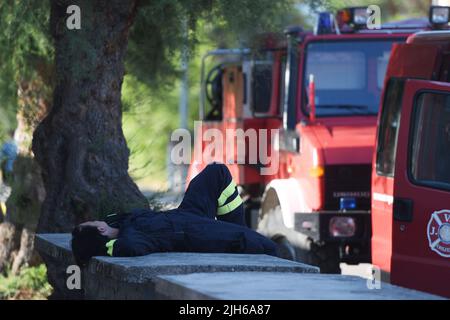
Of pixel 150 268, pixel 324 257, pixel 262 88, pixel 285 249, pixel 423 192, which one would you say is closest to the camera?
pixel 150 268

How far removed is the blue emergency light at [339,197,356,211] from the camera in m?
9.86

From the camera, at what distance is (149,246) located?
260 inches

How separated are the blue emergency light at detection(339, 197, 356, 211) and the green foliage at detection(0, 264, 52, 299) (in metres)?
2.75

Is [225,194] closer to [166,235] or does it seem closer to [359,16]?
[166,235]

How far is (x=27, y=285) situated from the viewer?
10.8m

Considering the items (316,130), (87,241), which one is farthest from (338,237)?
(87,241)

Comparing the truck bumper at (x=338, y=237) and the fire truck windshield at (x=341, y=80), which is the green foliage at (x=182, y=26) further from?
the truck bumper at (x=338, y=237)

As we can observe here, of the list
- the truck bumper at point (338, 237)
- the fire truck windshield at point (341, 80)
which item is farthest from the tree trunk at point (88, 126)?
the fire truck windshield at point (341, 80)

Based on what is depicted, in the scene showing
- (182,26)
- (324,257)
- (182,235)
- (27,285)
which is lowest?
(27,285)

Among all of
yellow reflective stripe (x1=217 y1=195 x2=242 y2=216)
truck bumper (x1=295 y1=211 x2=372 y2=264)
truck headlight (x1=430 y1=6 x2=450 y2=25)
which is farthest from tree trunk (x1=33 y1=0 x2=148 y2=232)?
truck headlight (x1=430 y1=6 x2=450 y2=25)

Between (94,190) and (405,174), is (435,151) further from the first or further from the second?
(94,190)

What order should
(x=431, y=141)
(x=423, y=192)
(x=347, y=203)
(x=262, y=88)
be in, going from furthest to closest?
1. (x=262, y=88)
2. (x=347, y=203)
3. (x=431, y=141)
4. (x=423, y=192)

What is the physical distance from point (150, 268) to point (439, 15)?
18.0ft

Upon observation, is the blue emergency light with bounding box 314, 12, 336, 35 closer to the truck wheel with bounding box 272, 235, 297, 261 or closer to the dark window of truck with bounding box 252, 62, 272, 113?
the dark window of truck with bounding box 252, 62, 272, 113
